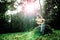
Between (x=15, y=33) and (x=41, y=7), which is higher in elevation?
(x=41, y=7)

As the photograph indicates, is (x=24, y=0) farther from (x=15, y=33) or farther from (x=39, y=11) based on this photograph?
(x=15, y=33)

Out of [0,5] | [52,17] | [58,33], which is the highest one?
[0,5]

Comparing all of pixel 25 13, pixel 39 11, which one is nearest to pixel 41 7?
pixel 39 11

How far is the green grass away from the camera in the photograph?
2039 mm

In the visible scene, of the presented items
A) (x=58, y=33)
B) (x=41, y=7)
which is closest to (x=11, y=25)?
(x=41, y=7)

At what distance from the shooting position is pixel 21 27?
207 cm

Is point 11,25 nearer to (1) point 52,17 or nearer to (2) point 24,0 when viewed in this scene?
(2) point 24,0

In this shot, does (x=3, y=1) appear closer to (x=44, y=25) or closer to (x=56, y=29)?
(x=44, y=25)

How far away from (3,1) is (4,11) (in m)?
0.11

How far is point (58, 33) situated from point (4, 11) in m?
0.61

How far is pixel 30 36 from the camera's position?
2.06 metres

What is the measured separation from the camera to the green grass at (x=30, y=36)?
204 centimetres

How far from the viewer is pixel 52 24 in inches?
82.1

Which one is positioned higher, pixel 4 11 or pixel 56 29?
pixel 4 11
